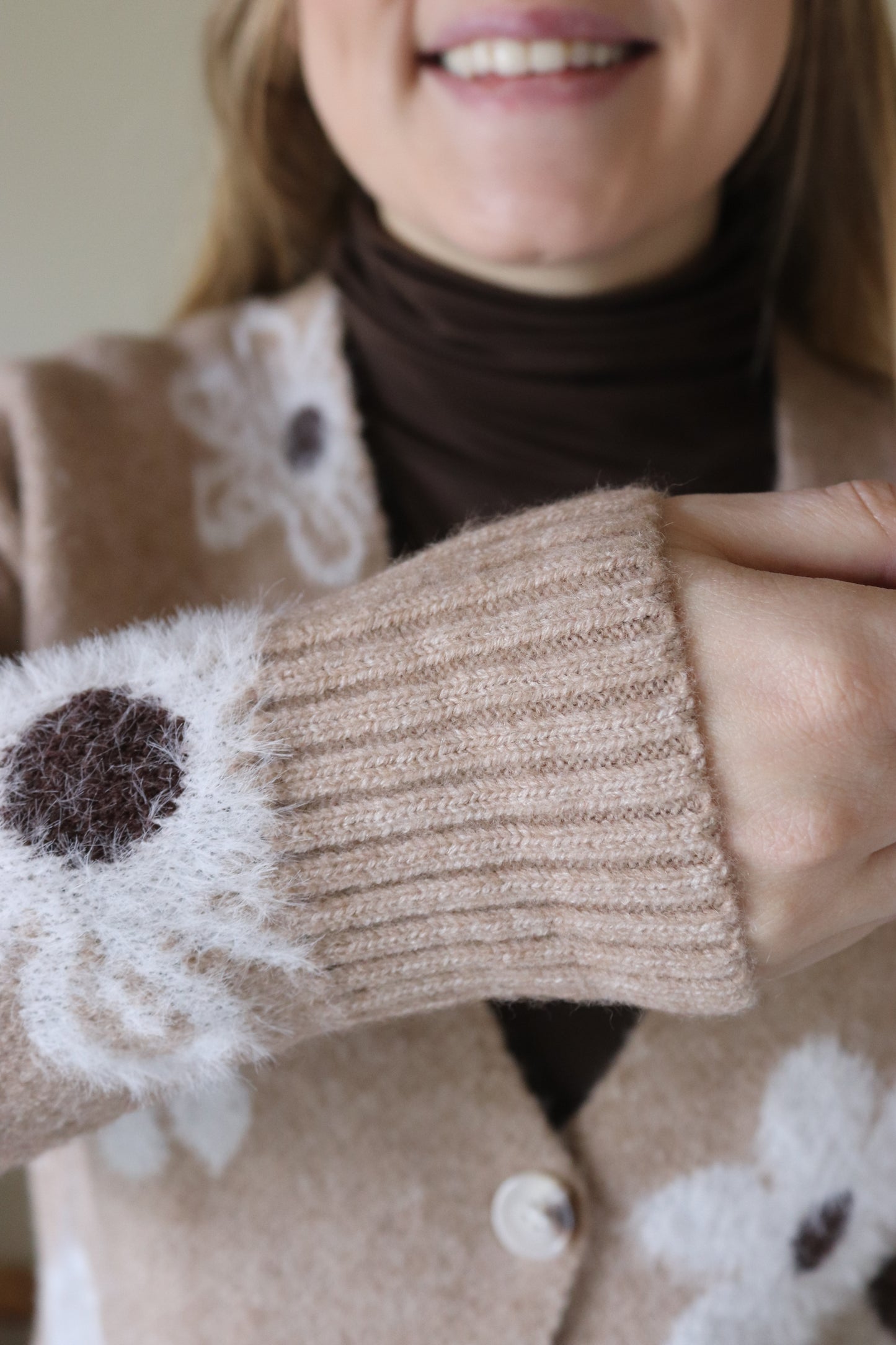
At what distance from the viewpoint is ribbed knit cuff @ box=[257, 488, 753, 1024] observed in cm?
44

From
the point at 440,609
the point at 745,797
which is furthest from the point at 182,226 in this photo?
the point at 745,797

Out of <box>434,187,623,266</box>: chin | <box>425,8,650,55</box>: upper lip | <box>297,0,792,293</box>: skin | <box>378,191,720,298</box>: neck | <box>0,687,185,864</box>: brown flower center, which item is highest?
<box>425,8,650,55</box>: upper lip

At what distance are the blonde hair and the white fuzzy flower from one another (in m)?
0.58

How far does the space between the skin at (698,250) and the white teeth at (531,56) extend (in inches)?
0.8

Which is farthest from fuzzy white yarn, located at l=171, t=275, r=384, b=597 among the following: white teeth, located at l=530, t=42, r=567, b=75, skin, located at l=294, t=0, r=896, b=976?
white teeth, located at l=530, t=42, r=567, b=75

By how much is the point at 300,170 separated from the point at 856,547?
70 centimetres

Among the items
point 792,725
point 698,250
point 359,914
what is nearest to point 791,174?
point 698,250

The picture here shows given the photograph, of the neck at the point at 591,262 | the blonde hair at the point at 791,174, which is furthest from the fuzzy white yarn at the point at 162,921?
the blonde hair at the point at 791,174

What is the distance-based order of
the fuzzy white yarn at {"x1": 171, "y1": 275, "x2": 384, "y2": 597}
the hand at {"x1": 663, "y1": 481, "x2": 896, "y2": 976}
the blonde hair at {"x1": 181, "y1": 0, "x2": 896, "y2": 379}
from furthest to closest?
the blonde hair at {"x1": 181, "y1": 0, "x2": 896, "y2": 379}
the fuzzy white yarn at {"x1": 171, "y1": 275, "x2": 384, "y2": 597}
the hand at {"x1": 663, "y1": 481, "x2": 896, "y2": 976}

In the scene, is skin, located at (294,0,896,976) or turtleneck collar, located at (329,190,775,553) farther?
turtleneck collar, located at (329,190,775,553)

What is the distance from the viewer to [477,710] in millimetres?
467

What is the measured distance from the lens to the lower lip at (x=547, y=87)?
25.7 inches

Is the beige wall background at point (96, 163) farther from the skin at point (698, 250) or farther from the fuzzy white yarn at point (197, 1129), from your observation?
the fuzzy white yarn at point (197, 1129)

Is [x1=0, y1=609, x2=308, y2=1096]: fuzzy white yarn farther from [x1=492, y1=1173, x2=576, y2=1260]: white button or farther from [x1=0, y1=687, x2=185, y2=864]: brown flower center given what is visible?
[x1=492, y1=1173, x2=576, y2=1260]: white button
